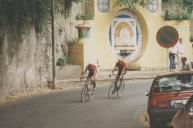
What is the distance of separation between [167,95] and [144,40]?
23.5 metres

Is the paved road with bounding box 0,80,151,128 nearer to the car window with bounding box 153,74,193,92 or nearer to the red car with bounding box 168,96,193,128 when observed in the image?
the car window with bounding box 153,74,193,92

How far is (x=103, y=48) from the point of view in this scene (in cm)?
3775

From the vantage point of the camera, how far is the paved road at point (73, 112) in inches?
758

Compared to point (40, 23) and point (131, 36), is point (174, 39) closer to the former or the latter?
point (131, 36)

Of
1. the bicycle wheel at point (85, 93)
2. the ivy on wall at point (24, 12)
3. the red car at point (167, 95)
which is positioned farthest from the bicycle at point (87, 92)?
the red car at point (167, 95)

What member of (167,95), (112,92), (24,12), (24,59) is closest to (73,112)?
(112,92)

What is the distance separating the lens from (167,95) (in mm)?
16062

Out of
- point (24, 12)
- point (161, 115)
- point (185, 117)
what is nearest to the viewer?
point (185, 117)

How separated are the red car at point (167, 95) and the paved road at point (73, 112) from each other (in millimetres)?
2649

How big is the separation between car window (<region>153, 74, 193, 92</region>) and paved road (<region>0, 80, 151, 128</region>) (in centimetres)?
263

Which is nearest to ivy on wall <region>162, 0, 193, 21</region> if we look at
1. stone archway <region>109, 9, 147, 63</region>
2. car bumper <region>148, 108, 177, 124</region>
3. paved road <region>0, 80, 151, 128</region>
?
stone archway <region>109, 9, 147, 63</region>

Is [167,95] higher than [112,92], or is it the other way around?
[167,95]

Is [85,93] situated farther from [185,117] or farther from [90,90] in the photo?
[185,117]

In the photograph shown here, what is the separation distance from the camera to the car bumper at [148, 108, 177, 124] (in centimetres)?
1570
